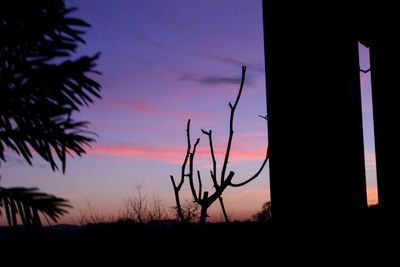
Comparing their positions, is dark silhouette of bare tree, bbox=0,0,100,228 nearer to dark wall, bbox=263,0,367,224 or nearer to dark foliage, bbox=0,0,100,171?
dark foliage, bbox=0,0,100,171

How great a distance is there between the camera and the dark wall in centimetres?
184

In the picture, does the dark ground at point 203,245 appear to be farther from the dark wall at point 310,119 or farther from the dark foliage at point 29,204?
the dark foliage at point 29,204

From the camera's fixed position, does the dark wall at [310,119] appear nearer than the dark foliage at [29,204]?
No

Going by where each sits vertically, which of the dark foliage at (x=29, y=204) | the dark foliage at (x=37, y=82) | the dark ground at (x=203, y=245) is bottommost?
the dark ground at (x=203, y=245)

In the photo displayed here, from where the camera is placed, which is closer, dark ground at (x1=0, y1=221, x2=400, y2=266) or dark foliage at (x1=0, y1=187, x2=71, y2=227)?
dark foliage at (x1=0, y1=187, x2=71, y2=227)

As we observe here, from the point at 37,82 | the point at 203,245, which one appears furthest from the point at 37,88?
the point at 203,245

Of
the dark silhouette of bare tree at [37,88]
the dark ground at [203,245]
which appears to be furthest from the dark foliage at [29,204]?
the dark ground at [203,245]

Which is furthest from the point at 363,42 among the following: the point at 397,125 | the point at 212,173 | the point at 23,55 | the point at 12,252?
the point at 23,55

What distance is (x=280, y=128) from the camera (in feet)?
6.23

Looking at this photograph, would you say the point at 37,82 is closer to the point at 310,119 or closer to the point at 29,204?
the point at 29,204

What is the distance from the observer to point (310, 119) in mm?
1857

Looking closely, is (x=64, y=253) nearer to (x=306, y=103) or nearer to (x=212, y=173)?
(x=306, y=103)

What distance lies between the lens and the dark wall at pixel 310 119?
1839mm

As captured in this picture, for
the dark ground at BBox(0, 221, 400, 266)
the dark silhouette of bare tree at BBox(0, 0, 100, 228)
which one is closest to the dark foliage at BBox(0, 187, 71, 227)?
the dark silhouette of bare tree at BBox(0, 0, 100, 228)
